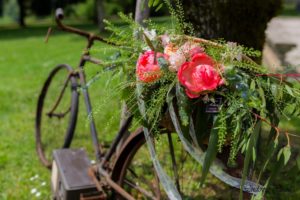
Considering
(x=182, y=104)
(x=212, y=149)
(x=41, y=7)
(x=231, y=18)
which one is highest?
(x=231, y=18)

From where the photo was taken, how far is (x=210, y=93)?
191 centimetres

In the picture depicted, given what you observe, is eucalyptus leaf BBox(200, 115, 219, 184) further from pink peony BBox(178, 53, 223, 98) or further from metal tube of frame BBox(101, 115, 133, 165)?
metal tube of frame BBox(101, 115, 133, 165)

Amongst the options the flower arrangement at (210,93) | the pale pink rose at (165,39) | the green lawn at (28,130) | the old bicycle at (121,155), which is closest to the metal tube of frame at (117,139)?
the old bicycle at (121,155)

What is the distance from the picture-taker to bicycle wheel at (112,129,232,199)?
9.20 feet

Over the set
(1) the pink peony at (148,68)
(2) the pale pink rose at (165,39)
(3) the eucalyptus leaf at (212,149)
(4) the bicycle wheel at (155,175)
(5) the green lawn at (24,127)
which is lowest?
(5) the green lawn at (24,127)

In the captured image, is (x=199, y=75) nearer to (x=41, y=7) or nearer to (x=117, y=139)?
(x=117, y=139)

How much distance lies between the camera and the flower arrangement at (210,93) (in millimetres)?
1844

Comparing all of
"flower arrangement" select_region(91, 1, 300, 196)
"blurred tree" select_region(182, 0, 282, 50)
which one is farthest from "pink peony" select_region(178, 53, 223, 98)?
"blurred tree" select_region(182, 0, 282, 50)

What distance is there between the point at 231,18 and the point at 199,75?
5.45 ft

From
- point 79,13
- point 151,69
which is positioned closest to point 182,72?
point 151,69

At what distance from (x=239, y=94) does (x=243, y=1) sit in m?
1.64

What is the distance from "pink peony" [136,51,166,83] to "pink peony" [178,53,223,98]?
134 millimetres

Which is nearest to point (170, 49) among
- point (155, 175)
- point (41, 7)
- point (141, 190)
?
point (155, 175)

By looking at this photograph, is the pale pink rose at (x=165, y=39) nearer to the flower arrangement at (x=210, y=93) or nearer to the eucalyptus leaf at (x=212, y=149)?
the flower arrangement at (x=210, y=93)
